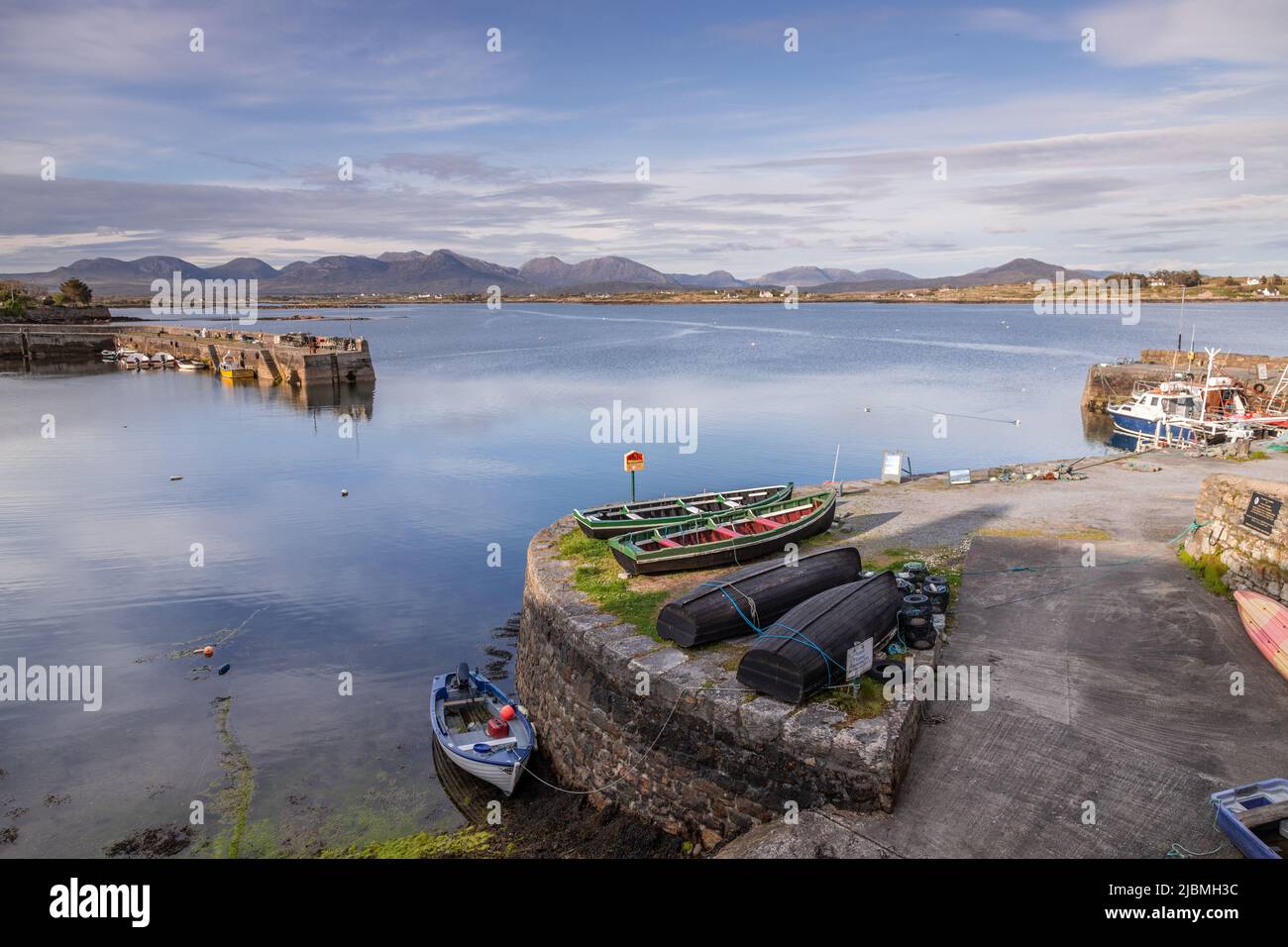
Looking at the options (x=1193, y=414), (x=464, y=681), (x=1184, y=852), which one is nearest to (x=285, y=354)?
(x=464, y=681)

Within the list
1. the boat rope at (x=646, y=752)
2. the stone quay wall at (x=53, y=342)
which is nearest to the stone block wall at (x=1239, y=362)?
the boat rope at (x=646, y=752)

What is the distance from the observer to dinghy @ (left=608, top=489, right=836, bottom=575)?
15.4 m

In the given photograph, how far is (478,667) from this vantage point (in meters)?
17.9

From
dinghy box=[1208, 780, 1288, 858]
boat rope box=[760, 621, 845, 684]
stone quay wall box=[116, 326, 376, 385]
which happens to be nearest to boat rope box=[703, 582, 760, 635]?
boat rope box=[760, 621, 845, 684]

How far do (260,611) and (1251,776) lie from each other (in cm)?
2127

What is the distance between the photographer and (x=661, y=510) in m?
18.7

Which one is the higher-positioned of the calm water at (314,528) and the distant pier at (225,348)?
the distant pier at (225,348)

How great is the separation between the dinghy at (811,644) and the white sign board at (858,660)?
141 millimetres

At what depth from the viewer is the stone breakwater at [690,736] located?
9.38m

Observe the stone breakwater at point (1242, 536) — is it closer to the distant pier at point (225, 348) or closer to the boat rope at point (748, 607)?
the boat rope at point (748, 607)

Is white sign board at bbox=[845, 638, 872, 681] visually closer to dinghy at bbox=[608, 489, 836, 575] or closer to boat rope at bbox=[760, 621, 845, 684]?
boat rope at bbox=[760, 621, 845, 684]

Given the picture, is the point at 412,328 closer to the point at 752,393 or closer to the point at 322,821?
the point at 752,393

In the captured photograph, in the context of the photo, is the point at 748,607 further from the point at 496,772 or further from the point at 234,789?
the point at 234,789
